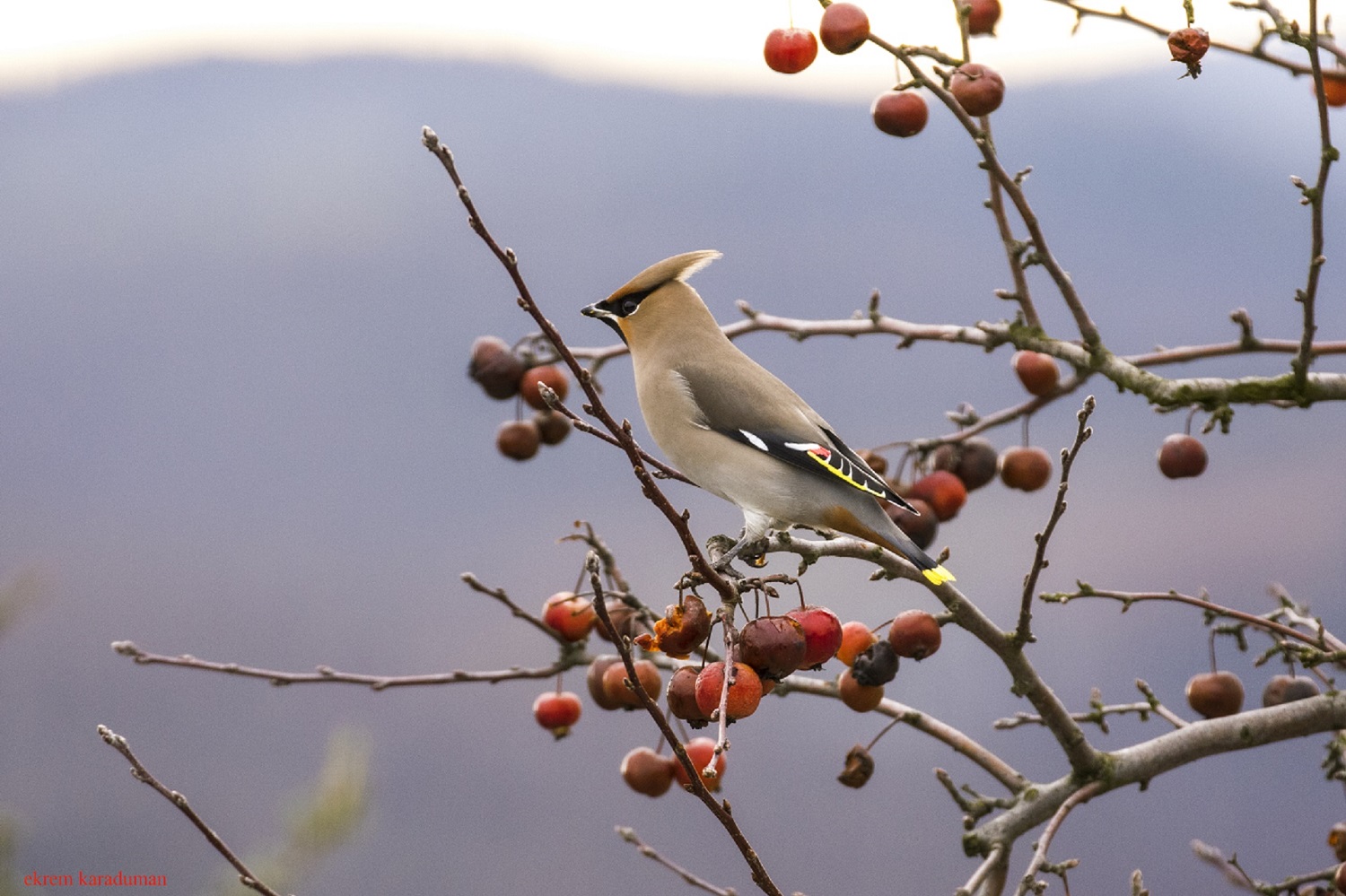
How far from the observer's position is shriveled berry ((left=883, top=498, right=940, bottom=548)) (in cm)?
254

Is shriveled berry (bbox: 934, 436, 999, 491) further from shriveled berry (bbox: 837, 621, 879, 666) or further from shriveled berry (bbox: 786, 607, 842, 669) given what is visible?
shriveled berry (bbox: 786, 607, 842, 669)

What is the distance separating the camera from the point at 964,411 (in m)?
2.82

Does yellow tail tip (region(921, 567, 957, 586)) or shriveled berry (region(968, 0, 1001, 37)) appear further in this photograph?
shriveled berry (region(968, 0, 1001, 37))

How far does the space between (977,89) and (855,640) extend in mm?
876

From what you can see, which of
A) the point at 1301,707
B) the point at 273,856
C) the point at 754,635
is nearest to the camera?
the point at 754,635

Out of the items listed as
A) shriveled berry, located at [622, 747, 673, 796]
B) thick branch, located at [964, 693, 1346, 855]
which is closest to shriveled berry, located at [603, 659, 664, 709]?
shriveled berry, located at [622, 747, 673, 796]

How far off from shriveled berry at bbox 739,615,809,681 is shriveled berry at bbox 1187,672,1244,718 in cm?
108

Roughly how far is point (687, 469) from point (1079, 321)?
0.77 m

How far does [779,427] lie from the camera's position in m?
2.54

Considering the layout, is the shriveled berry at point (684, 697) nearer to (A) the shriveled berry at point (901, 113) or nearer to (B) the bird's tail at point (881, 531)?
(B) the bird's tail at point (881, 531)

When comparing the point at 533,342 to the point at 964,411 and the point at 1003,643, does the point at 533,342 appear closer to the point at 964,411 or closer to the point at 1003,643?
the point at 964,411

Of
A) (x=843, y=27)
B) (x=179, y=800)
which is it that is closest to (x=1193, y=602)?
(x=843, y=27)

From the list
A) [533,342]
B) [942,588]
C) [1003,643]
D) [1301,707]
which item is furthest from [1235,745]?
[533,342]

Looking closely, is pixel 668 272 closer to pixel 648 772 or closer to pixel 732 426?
pixel 732 426
